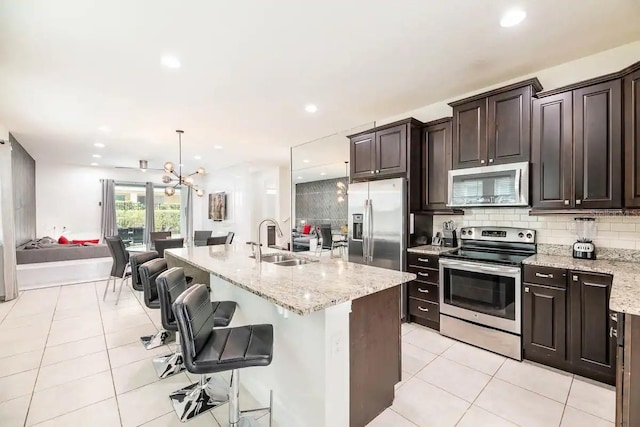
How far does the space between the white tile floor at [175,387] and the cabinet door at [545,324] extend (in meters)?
0.14

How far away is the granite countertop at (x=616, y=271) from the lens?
136 centimetres

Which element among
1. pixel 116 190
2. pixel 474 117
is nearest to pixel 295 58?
pixel 474 117

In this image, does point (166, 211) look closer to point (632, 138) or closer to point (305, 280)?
point (305, 280)

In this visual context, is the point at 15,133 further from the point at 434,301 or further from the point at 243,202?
the point at 434,301

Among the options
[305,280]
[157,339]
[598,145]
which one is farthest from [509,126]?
[157,339]

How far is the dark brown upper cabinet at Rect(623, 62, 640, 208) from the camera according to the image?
217cm

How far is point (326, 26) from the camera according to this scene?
2.19m

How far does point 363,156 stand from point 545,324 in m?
2.70

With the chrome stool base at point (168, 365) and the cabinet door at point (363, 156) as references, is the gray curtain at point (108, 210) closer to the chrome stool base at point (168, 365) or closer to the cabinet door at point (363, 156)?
the chrome stool base at point (168, 365)

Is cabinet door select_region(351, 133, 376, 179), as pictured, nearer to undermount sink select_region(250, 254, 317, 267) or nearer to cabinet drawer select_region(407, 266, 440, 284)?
cabinet drawer select_region(407, 266, 440, 284)

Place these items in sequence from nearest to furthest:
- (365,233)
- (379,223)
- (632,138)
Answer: (632,138) → (379,223) → (365,233)

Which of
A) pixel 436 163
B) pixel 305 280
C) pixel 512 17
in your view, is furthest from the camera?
pixel 436 163

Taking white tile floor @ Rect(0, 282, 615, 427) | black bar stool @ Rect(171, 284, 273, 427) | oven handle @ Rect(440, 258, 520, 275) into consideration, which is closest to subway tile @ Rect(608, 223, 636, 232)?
oven handle @ Rect(440, 258, 520, 275)

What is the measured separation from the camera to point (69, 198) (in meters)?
7.77
